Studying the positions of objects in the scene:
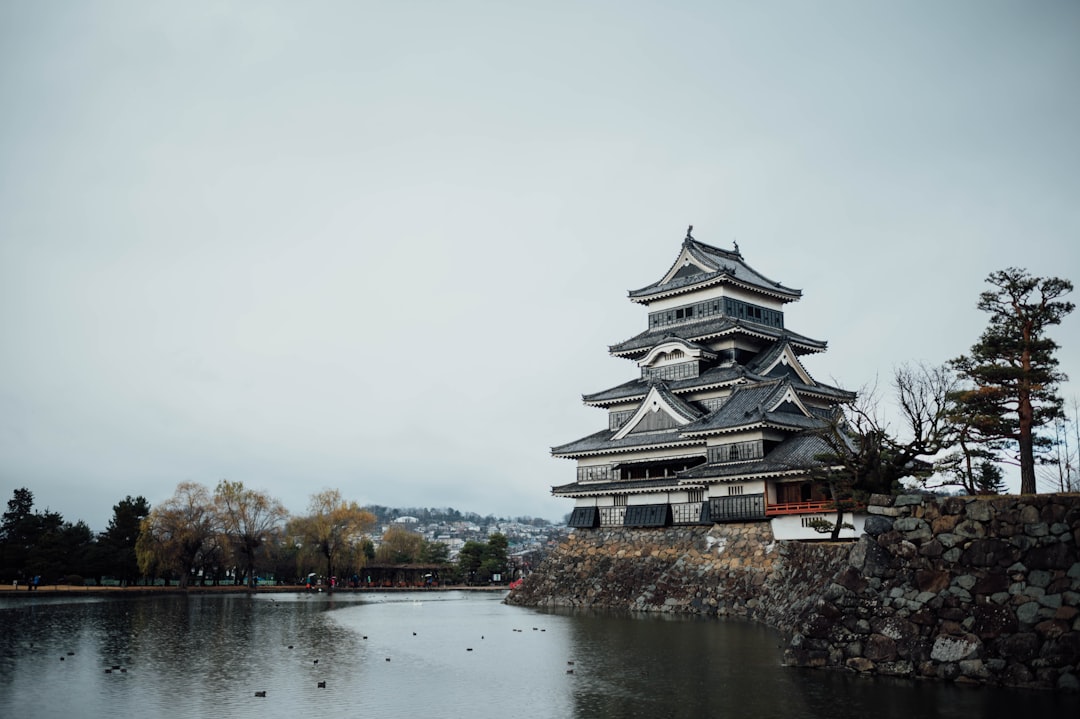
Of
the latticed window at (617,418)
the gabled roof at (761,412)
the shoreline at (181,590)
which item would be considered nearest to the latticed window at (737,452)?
the gabled roof at (761,412)

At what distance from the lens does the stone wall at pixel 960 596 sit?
61.7 feet

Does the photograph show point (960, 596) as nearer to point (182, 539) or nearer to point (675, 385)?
point (675, 385)

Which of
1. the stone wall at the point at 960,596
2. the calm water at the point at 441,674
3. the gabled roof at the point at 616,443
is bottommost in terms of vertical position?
the calm water at the point at 441,674

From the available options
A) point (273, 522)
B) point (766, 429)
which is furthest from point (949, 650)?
point (273, 522)

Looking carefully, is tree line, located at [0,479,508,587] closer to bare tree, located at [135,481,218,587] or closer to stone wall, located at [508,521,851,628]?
bare tree, located at [135,481,218,587]

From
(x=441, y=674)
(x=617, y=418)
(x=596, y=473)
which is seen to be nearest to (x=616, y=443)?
(x=596, y=473)

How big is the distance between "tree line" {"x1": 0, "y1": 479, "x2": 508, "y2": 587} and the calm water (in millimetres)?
30542

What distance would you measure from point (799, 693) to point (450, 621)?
2624cm

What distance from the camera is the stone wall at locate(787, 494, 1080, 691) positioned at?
740 inches

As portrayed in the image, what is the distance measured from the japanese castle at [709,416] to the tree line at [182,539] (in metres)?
30.5

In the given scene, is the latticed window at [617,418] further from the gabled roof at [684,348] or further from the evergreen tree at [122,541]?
the evergreen tree at [122,541]

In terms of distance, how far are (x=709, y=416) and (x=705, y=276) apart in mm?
11285

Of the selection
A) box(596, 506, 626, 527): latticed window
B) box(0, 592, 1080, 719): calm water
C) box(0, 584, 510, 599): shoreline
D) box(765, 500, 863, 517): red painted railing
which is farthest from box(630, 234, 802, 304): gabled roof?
box(0, 584, 510, 599): shoreline

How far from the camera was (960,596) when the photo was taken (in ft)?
65.6
